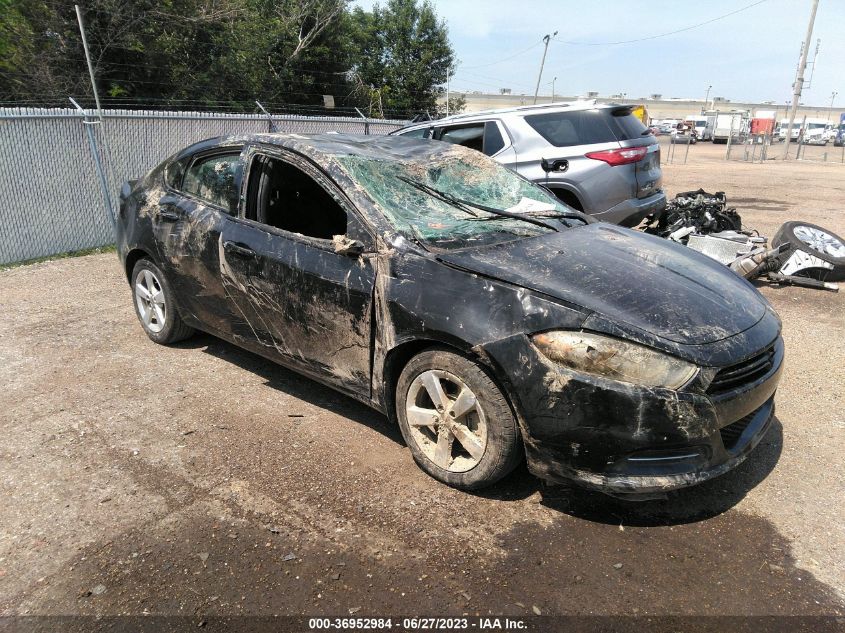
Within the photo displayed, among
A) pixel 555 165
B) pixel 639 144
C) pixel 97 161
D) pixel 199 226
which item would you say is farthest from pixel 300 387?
pixel 97 161

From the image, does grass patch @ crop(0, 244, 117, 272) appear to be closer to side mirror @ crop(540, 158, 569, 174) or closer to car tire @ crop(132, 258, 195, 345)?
car tire @ crop(132, 258, 195, 345)

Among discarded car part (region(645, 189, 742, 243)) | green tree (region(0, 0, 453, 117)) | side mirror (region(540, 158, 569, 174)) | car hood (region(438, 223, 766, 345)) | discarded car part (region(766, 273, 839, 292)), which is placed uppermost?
green tree (region(0, 0, 453, 117))

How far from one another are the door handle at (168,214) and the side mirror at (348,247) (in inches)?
63.7

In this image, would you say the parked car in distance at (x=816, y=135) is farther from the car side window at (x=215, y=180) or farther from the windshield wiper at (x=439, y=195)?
the car side window at (x=215, y=180)

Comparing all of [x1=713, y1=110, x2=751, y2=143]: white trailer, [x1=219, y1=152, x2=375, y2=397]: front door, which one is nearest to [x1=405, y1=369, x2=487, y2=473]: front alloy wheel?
[x1=219, y1=152, x2=375, y2=397]: front door

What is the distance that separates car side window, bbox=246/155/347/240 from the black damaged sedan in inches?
0.5

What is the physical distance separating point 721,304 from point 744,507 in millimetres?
1003

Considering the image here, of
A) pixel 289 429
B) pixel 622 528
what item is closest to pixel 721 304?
pixel 622 528

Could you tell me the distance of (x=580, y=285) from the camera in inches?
114

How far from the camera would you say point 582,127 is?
6.86 metres

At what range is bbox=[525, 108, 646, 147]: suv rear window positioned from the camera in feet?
22.2

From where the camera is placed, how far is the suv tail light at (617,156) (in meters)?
6.59

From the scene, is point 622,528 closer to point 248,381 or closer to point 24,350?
point 248,381

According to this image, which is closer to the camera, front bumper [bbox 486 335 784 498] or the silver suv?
front bumper [bbox 486 335 784 498]
